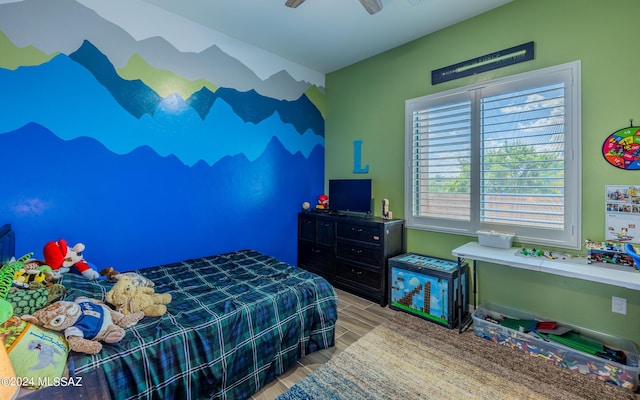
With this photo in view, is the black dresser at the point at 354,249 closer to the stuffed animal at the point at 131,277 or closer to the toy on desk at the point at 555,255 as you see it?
the toy on desk at the point at 555,255

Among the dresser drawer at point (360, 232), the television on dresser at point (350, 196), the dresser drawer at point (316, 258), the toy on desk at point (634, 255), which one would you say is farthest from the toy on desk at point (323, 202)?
the toy on desk at point (634, 255)

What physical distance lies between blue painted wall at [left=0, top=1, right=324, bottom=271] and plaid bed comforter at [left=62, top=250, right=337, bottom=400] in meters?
0.58

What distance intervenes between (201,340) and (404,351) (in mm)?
1546

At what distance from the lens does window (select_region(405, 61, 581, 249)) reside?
231 centimetres

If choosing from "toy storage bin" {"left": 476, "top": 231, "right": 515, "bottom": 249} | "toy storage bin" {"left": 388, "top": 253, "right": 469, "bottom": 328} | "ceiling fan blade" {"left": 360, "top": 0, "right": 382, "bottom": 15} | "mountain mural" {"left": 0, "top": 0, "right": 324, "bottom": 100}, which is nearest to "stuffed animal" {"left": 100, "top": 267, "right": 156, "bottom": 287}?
"mountain mural" {"left": 0, "top": 0, "right": 324, "bottom": 100}

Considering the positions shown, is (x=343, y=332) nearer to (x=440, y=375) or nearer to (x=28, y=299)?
(x=440, y=375)

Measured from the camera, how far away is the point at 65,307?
4.42 feet

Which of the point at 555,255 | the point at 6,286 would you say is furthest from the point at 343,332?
the point at 6,286

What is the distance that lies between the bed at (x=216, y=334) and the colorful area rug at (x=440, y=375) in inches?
10.3

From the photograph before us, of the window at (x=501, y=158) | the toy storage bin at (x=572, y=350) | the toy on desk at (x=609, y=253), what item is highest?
the window at (x=501, y=158)

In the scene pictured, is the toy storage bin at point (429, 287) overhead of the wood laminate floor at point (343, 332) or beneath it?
overhead

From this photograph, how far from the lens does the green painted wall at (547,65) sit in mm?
2098

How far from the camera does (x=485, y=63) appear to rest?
2730 mm

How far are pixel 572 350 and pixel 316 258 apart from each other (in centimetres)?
259
